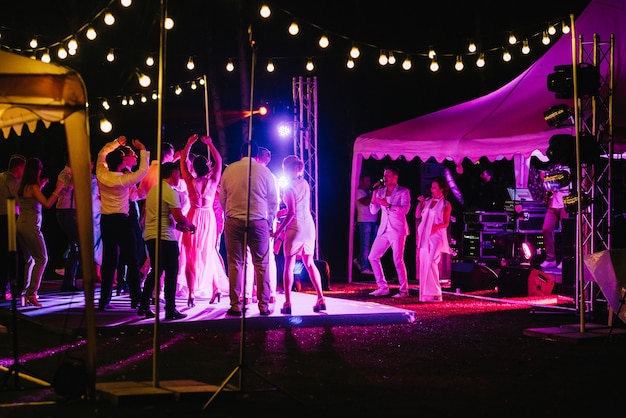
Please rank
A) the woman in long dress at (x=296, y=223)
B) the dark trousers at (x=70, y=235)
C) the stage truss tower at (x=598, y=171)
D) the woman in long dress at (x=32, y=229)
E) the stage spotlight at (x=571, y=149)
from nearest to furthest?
the stage spotlight at (x=571, y=149)
the stage truss tower at (x=598, y=171)
the woman in long dress at (x=296, y=223)
the woman in long dress at (x=32, y=229)
the dark trousers at (x=70, y=235)

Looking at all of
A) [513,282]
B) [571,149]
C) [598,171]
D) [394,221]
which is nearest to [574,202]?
[598,171]

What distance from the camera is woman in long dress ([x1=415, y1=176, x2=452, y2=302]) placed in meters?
14.5

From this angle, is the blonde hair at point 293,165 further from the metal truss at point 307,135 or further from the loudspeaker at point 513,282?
the loudspeaker at point 513,282

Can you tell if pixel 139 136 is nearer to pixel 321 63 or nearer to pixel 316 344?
pixel 321 63

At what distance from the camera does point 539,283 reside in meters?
15.8

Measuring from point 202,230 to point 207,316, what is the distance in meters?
1.98

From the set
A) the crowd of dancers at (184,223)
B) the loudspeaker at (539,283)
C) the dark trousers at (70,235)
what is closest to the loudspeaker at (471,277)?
the loudspeaker at (539,283)

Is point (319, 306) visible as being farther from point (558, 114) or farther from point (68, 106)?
point (68, 106)

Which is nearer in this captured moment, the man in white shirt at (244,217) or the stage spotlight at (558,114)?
the man in white shirt at (244,217)

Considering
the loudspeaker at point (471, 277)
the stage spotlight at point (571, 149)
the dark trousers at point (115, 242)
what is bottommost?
the loudspeaker at point (471, 277)

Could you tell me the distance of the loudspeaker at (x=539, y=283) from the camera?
15.6m

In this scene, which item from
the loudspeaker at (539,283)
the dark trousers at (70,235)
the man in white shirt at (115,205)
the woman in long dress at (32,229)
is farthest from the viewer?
the loudspeaker at (539,283)

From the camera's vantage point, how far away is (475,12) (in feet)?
80.3

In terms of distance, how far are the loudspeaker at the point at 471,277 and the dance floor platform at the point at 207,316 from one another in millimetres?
4195
